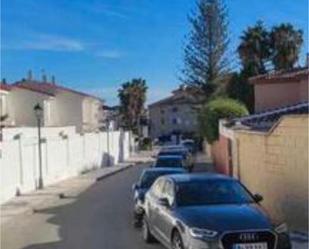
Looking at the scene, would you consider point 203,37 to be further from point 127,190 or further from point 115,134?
point 127,190

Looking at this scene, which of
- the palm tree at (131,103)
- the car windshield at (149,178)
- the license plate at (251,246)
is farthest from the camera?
the palm tree at (131,103)

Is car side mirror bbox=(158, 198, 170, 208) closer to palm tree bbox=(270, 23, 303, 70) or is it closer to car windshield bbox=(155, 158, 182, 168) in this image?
car windshield bbox=(155, 158, 182, 168)

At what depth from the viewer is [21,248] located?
51.6 feet

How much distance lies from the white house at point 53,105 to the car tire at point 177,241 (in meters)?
50.6

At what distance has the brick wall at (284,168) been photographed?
1501cm

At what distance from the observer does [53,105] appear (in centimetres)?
7512

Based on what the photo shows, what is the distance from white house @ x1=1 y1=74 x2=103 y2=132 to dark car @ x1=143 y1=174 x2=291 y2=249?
49.3m

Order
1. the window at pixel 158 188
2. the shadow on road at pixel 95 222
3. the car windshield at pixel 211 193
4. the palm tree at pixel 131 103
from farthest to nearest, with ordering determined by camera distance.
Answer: the palm tree at pixel 131 103, the shadow on road at pixel 95 222, the window at pixel 158 188, the car windshield at pixel 211 193

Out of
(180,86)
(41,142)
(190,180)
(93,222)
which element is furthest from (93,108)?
(190,180)

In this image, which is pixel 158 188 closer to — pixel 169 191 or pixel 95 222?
pixel 169 191

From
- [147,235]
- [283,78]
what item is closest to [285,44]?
[283,78]

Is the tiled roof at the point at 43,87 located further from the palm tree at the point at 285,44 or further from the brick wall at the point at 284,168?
the brick wall at the point at 284,168

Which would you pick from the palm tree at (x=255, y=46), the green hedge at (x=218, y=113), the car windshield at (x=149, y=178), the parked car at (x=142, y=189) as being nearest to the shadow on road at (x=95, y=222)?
the parked car at (x=142, y=189)

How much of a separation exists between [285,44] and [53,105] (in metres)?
24.7
